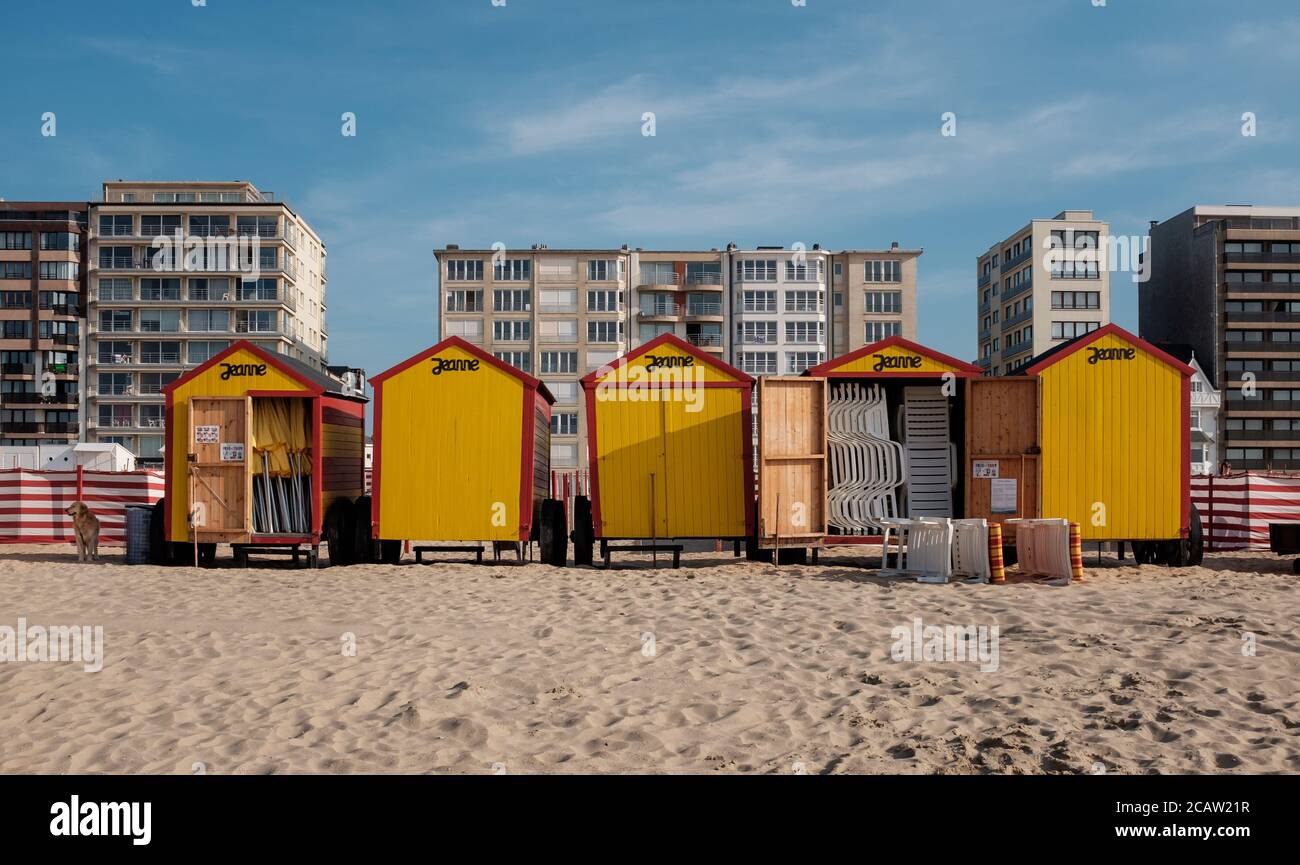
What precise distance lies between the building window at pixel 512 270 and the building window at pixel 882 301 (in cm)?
2861

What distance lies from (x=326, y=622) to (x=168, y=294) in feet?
269

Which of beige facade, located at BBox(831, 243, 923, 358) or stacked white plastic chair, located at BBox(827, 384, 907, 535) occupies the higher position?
beige facade, located at BBox(831, 243, 923, 358)

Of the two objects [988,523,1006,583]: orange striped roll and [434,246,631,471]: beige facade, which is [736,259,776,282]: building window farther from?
[988,523,1006,583]: orange striped roll

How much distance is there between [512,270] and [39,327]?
38.2m

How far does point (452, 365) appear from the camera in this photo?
757 inches

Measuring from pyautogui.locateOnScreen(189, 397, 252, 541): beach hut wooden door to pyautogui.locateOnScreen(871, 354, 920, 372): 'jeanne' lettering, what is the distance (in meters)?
11.1

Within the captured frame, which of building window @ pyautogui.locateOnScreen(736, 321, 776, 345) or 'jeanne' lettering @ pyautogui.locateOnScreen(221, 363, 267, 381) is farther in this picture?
building window @ pyautogui.locateOnScreen(736, 321, 776, 345)

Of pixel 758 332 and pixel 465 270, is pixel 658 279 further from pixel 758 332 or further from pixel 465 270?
pixel 465 270

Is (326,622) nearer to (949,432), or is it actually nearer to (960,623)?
(960,623)

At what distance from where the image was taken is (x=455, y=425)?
19109 mm

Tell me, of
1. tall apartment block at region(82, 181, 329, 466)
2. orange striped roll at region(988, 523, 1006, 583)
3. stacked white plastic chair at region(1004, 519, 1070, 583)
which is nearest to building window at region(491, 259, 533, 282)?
tall apartment block at region(82, 181, 329, 466)

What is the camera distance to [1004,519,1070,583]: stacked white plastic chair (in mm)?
15586

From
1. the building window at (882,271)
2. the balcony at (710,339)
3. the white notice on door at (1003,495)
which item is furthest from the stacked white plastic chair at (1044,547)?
the building window at (882,271)
